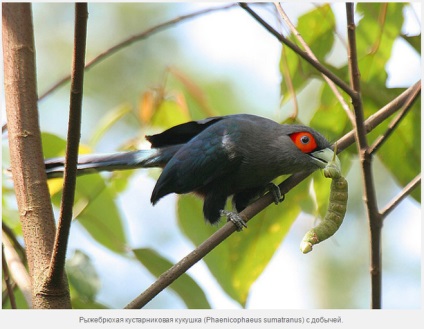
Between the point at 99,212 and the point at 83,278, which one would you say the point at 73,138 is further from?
the point at 99,212

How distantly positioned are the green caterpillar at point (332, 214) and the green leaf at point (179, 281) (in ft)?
2.92

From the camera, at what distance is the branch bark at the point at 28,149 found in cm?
302

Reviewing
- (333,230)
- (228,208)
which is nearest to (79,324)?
(333,230)

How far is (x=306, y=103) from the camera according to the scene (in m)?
5.97

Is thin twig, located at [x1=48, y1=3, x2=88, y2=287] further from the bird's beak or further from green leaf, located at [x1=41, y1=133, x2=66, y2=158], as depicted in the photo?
the bird's beak

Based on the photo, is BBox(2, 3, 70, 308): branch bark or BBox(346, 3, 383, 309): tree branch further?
BBox(2, 3, 70, 308): branch bark

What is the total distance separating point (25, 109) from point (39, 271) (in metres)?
0.85

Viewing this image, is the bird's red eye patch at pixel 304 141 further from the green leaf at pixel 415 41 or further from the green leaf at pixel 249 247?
the green leaf at pixel 415 41

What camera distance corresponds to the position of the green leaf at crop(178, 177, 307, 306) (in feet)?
12.3

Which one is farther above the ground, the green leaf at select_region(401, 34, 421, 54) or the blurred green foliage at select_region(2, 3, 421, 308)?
the green leaf at select_region(401, 34, 421, 54)

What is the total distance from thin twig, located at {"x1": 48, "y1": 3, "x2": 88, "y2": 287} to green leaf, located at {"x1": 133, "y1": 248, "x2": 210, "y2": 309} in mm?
913

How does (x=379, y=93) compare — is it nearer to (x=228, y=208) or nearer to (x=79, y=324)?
(x=228, y=208)

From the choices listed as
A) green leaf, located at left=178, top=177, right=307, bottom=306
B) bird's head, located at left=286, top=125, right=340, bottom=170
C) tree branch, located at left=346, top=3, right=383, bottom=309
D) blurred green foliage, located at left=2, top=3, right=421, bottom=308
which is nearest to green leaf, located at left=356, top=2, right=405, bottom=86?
blurred green foliage, located at left=2, top=3, right=421, bottom=308

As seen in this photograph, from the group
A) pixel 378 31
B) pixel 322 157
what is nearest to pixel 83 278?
pixel 322 157
